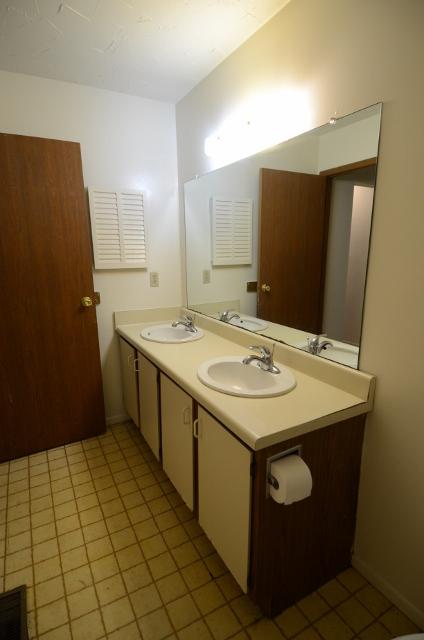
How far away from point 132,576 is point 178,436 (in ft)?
1.91

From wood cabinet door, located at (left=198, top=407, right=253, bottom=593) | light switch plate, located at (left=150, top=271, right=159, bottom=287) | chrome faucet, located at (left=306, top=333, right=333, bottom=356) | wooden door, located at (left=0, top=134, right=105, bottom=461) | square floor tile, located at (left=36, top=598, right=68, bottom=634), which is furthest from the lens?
light switch plate, located at (left=150, top=271, right=159, bottom=287)

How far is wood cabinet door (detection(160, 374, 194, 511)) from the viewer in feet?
4.65

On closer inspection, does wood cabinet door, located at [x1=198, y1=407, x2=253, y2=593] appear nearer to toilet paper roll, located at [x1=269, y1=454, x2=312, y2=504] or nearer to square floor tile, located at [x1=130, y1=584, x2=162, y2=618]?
toilet paper roll, located at [x1=269, y1=454, x2=312, y2=504]

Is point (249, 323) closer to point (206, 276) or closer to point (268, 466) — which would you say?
point (206, 276)

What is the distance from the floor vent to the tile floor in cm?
3

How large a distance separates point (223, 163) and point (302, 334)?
3.73 ft

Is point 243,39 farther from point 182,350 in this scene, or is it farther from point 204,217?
point 182,350

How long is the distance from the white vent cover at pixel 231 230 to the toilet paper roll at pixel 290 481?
1.17 m

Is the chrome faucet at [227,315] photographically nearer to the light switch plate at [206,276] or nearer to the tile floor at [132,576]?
the light switch plate at [206,276]

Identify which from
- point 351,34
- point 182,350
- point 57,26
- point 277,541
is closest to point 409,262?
point 351,34

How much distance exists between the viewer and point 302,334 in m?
1.53

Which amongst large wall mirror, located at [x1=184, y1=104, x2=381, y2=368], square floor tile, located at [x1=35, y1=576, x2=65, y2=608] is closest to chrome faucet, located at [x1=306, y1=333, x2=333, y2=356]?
large wall mirror, located at [x1=184, y1=104, x2=381, y2=368]

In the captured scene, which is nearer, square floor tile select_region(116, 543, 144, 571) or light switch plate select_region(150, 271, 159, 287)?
square floor tile select_region(116, 543, 144, 571)

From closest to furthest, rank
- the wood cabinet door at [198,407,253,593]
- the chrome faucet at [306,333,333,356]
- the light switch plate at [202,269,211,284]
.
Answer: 1. the wood cabinet door at [198,407,253,593]
2. the chrome faucet at [306,333,333,356]
3. the light switch plate at [202,269,211,284]
